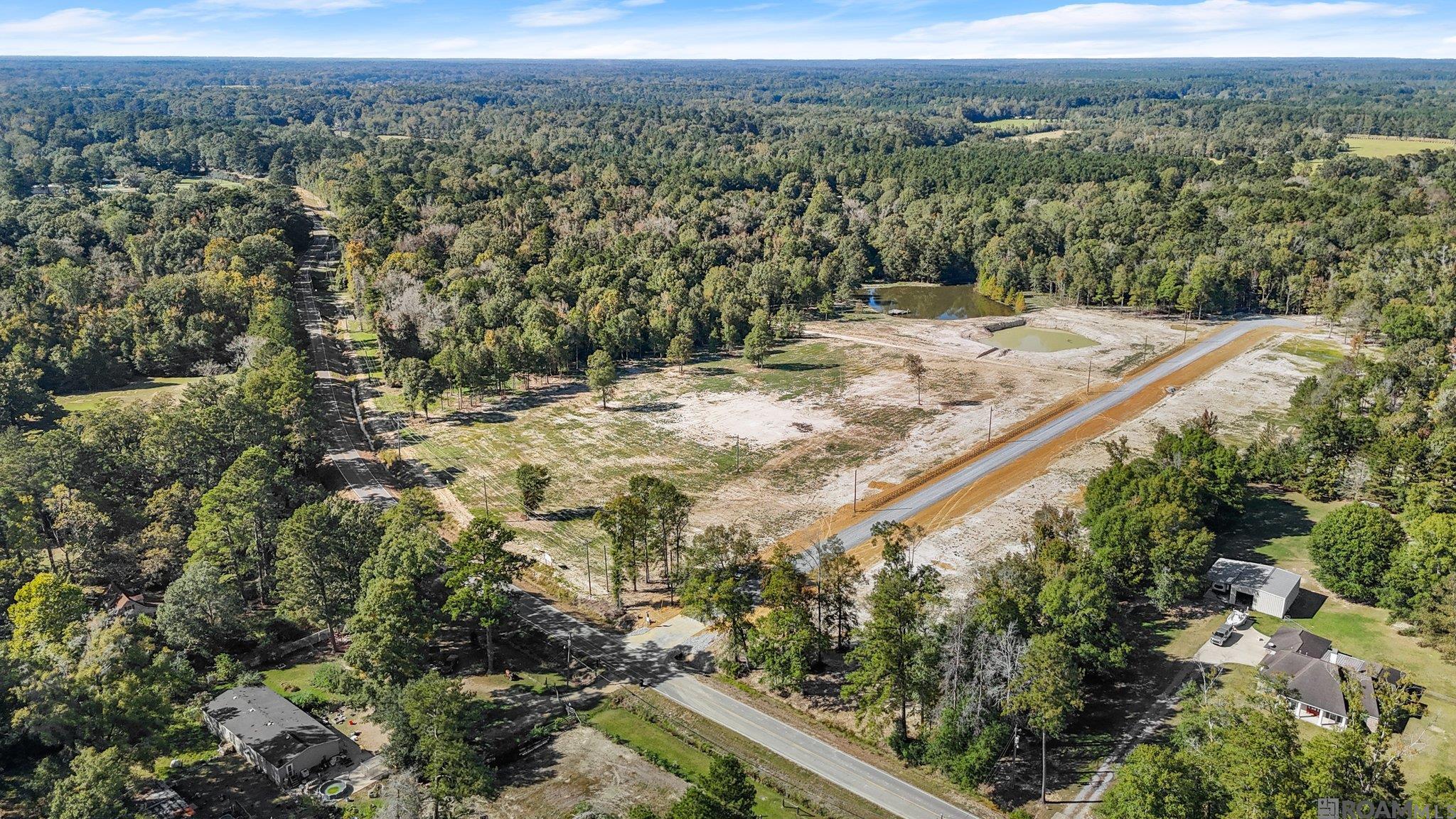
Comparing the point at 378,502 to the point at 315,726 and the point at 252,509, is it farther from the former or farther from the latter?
the point at 315,726

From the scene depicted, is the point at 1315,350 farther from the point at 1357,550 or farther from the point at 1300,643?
the point at 1300,643

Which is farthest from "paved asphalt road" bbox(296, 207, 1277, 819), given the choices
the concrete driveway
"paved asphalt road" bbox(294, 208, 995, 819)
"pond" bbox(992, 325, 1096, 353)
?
the concrete driveway

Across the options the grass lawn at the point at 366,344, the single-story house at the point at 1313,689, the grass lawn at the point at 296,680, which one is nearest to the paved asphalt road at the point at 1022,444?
the single-story house at the point at 1313,689

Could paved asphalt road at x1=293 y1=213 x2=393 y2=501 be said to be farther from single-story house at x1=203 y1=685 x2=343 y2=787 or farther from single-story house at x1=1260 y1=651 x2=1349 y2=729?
single-story house at x1=1260 y1=651 x2=1349 y2=729

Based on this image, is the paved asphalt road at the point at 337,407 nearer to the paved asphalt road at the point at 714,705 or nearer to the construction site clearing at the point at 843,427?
the paved asphalt road at the point at 714,705

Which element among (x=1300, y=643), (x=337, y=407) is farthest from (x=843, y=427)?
(x=337, y=407)

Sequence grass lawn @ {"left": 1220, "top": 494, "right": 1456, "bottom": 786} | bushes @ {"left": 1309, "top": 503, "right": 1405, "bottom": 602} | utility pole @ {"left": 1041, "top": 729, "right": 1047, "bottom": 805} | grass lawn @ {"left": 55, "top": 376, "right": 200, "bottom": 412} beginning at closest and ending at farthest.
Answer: utility pole @ {"left": 1041, "top": 729, "right": 1047, "bottom": 805}, grass lawn @ {"left": 1220, "top": 494, "right": 1456, "bottom": 786}, bushes @ {"left": 1309, "top": 503, "right": 1405, "bottom": 602}, grass lawn @ {"left": 55, "top": 376, "right": 200, "bottom": 412}

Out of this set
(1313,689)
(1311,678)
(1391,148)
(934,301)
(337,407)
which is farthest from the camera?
(1391,148)
